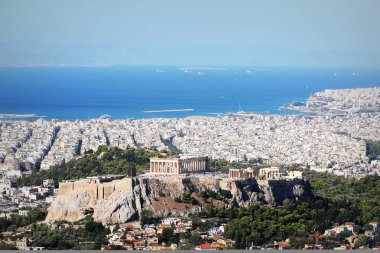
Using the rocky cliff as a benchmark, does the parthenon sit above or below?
above

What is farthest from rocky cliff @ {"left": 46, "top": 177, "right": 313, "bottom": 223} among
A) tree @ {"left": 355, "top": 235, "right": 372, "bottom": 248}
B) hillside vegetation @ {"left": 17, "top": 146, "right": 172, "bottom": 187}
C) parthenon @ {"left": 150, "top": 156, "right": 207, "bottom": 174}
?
hillside vegetation @ {"left": 17, "top": 146, "right": 172, "bottom": 187}

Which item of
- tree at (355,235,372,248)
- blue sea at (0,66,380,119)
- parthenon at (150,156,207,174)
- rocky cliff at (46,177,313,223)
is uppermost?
blue sea at (0,66,380,119)

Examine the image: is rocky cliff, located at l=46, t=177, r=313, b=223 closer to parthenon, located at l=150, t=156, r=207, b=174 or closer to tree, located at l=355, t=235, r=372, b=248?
parthenon, located at l=150, t=156, r=207, b=174

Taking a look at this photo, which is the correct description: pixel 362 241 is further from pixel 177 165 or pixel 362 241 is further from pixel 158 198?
pixel 177 165

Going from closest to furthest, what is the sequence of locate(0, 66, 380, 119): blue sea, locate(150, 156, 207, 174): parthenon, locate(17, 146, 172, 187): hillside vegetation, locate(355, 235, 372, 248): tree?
locate(355, 235, 372, 248): tree < locate(150, 156, 207, 174): parthenon < locate(17, 146, 172, 187): hillside vegetation < locate(0, 66, 380, 119): blue sea

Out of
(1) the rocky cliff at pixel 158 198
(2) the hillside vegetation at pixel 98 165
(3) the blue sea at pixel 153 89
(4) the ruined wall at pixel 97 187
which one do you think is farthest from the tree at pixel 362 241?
(3) the blue sea at pixel 153 89

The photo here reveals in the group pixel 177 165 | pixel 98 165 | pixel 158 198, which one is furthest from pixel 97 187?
pixel 98 165
